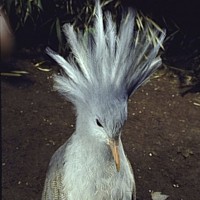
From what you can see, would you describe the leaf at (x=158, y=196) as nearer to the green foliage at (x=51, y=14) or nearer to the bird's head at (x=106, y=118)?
the bird's head at (x=106, y=118)

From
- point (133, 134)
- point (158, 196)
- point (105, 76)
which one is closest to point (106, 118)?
point (105, 76)

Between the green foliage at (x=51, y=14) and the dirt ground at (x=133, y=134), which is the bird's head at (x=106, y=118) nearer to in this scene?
the dirt ground at (x=133, y=134)

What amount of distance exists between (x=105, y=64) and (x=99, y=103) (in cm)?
17

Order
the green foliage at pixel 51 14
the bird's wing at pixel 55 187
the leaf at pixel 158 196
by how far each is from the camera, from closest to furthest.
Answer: the bird's wing at pixel 55 187
the leaf at pixel 158 196
the green foliage at pixel 51 14

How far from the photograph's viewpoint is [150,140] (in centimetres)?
394

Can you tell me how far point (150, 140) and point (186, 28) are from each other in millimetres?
1285

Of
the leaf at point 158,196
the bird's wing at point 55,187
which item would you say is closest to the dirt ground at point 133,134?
the leaf at point 158,196

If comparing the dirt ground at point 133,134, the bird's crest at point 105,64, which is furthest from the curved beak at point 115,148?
the dirt ground at point 133,134

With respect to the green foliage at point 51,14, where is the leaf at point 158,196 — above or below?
below

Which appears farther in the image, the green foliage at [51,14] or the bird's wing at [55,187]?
the green foliage at [51,14]

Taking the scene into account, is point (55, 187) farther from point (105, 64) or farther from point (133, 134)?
point (133, 134)

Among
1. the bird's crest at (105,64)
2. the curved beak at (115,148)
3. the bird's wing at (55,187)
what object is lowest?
the bird's wing at (55,187)

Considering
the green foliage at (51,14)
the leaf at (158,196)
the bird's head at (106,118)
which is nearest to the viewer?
the bird's head at (106,118)

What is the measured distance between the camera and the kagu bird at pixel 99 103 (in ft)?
8.17
